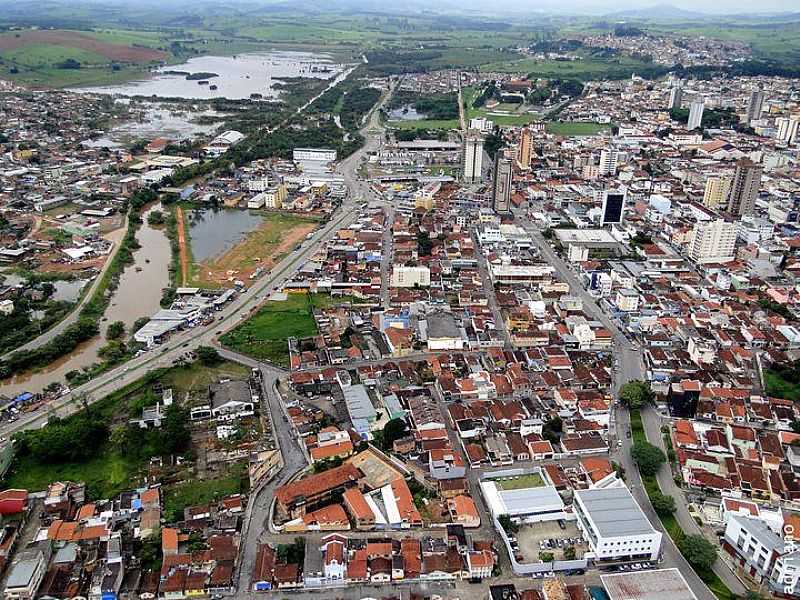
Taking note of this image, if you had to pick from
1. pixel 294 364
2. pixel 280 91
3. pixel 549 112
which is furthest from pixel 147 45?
pixel 294 364

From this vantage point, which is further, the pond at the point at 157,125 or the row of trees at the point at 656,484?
the pond at the point at 157,125

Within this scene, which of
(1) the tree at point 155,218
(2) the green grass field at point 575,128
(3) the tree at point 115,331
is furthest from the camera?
(2) the green grass field at point 575,128

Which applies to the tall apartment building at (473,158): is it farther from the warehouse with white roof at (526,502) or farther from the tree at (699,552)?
the tree at (699,552)

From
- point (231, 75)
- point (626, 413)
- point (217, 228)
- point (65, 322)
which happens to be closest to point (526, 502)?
point (626, 413)

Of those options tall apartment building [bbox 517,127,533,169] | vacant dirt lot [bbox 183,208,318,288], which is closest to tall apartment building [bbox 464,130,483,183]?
tall apartment building [bbox 517,127,533,169]

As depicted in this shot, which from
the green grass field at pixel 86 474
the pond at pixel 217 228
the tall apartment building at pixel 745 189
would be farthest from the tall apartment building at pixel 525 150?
the green grass field at pixel 86 474

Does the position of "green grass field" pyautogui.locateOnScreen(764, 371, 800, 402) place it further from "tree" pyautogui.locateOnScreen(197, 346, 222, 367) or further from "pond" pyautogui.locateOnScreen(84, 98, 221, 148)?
"pond" pyautogui.locateOnScreen(84, 98, 221, 148)

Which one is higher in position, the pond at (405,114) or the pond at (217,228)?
→ the pond at (405,114)

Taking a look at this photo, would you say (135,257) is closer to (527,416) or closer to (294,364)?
(294,364)
